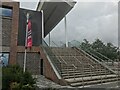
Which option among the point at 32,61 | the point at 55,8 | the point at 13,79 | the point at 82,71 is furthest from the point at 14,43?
the point at 55,8

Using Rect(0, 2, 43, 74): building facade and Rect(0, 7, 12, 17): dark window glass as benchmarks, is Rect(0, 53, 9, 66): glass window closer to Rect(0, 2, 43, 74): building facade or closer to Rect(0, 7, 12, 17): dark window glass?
Rect(0, 2, 43, 74): building facade

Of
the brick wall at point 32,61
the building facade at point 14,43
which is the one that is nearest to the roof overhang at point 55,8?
the building facade at point 14,43

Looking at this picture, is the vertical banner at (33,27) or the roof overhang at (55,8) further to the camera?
the roof overhang at (55,8)

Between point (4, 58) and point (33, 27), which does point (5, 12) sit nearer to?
point (33, 27)

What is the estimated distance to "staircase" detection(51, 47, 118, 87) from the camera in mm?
13592

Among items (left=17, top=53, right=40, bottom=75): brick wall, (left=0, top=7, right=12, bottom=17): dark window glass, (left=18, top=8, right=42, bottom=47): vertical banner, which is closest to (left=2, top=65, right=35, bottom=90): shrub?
(left=17, top=53, right=40, bottom=75): brick wall

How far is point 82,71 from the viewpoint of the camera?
15.7 meters

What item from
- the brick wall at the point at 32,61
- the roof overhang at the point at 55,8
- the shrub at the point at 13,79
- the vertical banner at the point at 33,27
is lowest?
the shrub at the point at 13,79

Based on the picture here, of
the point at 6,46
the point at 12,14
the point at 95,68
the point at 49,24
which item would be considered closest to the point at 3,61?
the point at 6,46

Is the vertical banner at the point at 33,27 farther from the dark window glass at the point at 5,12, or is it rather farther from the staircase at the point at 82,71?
the staircase at the point at 82,71

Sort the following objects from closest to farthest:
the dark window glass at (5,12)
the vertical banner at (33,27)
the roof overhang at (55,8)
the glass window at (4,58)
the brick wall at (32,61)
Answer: the glass window at (4,58) → the brick wall at (32,61) → the dark window glass at (5,12) → the vertical banner at (33,27) → the roof overhang at (55,8)

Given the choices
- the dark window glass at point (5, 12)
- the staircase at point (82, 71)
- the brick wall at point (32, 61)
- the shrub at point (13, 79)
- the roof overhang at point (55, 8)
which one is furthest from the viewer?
the roof overhang at point (55, 8)

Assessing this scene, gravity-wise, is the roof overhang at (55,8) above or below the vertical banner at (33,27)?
above

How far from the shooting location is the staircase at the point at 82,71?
44.6 feet
